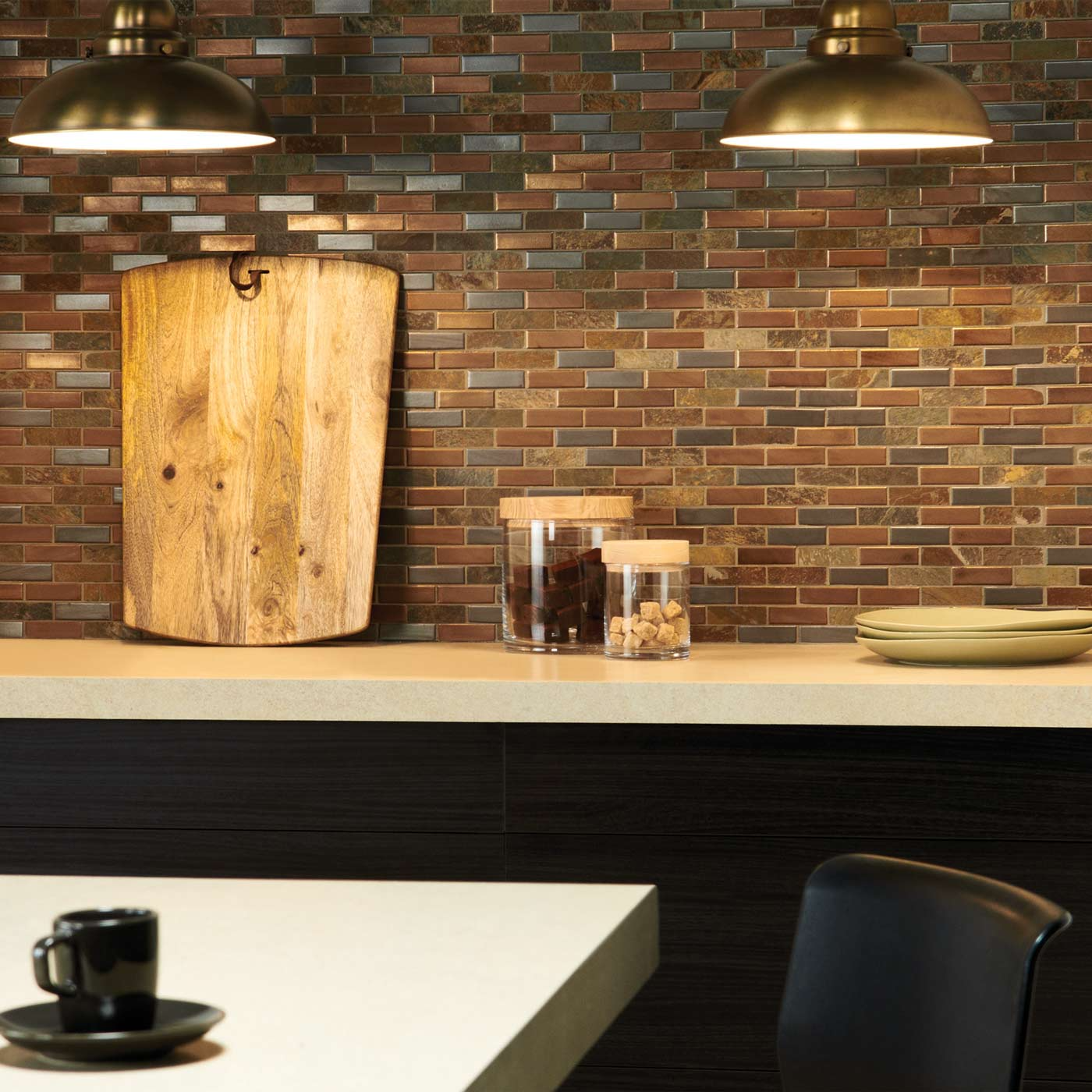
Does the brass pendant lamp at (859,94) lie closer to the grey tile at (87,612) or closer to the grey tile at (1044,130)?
the grey tile at (1044,130)

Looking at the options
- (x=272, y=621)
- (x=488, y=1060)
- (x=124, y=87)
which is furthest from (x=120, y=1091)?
(x=272, y=621)

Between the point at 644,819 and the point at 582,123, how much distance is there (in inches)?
64.0

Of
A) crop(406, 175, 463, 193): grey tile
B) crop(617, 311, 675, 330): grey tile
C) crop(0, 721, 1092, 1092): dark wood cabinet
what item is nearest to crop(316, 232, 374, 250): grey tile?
crop(406, 175, 463, 193): grey tile

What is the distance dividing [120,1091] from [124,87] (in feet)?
6.98

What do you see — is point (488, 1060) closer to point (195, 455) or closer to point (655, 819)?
point (655, 819)

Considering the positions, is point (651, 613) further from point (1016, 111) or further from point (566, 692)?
point (1016, 111)

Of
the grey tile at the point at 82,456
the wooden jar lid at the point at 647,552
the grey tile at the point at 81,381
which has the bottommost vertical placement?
the wooden jar lid at the point at 647,552

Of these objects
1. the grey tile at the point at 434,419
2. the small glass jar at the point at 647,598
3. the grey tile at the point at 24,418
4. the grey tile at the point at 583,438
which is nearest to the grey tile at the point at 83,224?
the grey tile at the point at 24,418

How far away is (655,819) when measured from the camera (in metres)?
3.00

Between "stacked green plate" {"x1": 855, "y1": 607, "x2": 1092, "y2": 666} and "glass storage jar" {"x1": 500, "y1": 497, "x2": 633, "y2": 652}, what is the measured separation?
22.5 inches

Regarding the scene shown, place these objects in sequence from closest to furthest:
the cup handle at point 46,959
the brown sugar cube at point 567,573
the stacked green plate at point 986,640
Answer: the cup handle at point 46,959 → the stacked green plate at point 986,640 → the brown sugar cube at point 567,573

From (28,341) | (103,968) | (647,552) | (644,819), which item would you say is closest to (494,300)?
(647,552)

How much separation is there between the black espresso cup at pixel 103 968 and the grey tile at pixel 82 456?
2.76 m

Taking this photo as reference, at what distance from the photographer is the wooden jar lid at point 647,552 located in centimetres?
331
